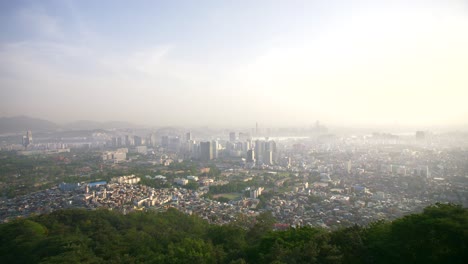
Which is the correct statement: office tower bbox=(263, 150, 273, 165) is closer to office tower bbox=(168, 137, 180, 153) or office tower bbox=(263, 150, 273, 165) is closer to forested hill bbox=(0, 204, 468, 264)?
office tower bbox=(168, 137, 180, 153)

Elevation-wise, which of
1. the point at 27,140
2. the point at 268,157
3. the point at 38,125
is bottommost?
the point at 268,157

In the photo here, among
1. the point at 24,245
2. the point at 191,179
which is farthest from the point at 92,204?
the point at 191,179

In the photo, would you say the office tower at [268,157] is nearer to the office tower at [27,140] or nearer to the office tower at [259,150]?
the office tower at [259,150]

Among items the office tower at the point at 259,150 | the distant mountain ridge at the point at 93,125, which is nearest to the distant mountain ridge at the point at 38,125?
the distant mountain ridge at the point at 93,125

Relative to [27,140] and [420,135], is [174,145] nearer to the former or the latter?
[27,140]

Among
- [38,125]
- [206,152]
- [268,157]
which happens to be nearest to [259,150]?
[268,157]
